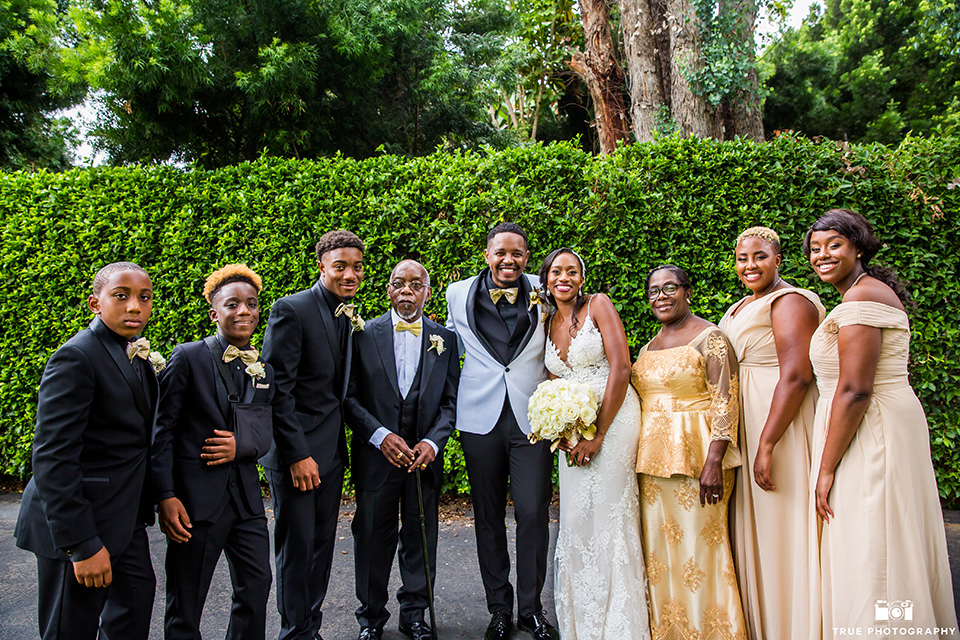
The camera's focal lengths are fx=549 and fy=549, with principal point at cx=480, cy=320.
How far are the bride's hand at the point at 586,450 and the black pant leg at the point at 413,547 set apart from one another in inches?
40.2

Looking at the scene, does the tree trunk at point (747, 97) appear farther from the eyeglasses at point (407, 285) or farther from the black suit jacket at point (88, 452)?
the black suit jacket at point (88, 452)

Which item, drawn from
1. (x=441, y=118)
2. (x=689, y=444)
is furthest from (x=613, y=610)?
(x=441, y=118)

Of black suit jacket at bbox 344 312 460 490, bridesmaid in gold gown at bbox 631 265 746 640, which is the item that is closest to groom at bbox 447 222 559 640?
black suit jacket at bbox 344 312 460 490

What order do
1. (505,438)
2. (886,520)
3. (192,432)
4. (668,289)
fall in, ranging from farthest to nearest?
(505,438) < (668,289) < (192,432) < (886,520)

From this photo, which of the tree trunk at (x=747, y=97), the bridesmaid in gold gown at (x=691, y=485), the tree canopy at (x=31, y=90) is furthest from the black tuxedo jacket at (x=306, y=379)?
the tree canopy at (x=31, y=90)

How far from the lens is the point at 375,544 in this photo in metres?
3.55

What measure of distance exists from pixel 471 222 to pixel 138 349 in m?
Answer: 3.36

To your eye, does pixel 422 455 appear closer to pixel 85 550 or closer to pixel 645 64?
pixel 85 550

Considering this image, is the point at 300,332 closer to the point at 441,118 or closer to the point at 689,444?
the point at 689,444

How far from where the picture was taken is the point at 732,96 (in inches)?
291

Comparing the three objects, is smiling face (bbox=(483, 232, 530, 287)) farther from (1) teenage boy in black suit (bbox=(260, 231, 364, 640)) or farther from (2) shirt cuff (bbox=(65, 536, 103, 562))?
(2) shirt cuff (bbox=(65, 536, 103, 562))

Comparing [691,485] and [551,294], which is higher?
[551,294]

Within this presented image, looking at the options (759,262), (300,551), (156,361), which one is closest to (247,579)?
(300,551)

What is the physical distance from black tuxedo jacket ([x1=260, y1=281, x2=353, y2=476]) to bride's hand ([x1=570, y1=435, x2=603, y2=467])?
59.3 inches
